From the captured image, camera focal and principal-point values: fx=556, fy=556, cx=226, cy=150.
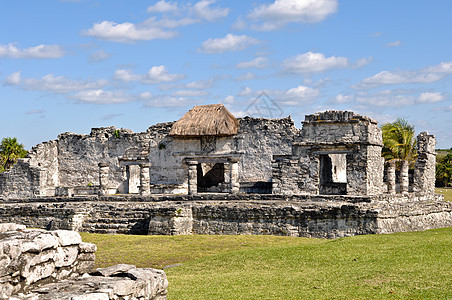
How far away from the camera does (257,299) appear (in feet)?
20.2

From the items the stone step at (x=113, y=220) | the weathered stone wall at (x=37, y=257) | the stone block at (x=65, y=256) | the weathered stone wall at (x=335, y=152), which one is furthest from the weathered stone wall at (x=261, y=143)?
the stone block at (x=65, y=256)

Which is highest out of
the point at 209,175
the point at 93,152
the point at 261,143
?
the point at 261,143

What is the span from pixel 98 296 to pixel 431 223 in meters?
10.6

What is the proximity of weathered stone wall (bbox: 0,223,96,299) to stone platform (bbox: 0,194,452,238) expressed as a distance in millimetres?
7493

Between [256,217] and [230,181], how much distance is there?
6.49 m

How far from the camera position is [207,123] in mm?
24125

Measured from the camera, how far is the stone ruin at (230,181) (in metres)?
12.8

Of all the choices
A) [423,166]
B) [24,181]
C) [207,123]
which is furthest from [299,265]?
[24,181]

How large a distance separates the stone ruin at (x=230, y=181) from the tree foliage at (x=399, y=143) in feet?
14.5

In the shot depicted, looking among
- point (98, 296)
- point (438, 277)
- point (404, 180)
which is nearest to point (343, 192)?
point (404, 180)

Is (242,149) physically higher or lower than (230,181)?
higher

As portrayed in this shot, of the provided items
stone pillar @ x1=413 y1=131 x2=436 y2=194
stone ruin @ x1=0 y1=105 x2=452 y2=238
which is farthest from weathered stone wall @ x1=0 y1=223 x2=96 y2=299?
stone pillar @ x1=413 y1=131 x2=436 y2=194

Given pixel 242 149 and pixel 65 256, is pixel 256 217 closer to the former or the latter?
pixel 65 256

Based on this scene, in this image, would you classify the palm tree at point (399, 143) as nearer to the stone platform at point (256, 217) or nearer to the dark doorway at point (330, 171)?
the dark doorway at point (330, 171)
